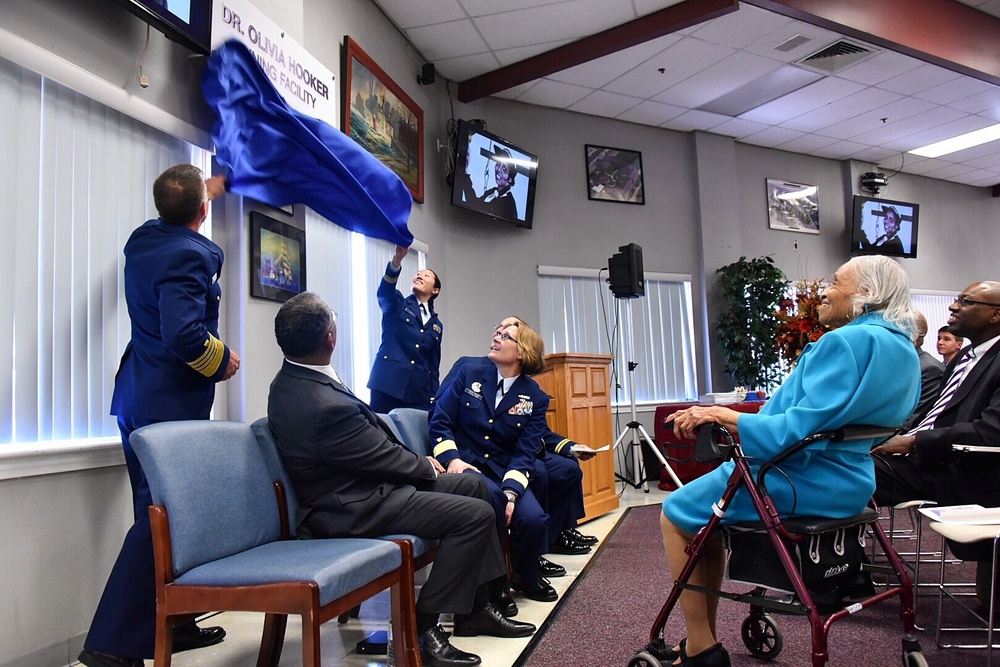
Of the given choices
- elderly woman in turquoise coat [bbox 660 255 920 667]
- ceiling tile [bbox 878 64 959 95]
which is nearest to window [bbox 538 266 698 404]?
ceiling tile [bbox 878 64 959 95]

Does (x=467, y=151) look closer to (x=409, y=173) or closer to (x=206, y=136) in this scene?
(x=409, y=173)

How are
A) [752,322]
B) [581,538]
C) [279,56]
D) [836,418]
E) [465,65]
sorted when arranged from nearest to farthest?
[836,418] → [279,56] → [581,538] → [465,65] → [752,322]

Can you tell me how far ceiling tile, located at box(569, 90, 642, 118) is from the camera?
23.2 feet

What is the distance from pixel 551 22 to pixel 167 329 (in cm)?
435

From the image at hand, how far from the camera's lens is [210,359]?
236cm

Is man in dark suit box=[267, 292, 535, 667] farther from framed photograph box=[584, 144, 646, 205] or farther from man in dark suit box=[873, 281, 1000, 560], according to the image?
framed photograph box=[584, 144, 646, 205]

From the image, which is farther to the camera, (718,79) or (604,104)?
(604,104)

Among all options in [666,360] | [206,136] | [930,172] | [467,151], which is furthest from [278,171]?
[930,172]

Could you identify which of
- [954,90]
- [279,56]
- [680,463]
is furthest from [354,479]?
[954,90]

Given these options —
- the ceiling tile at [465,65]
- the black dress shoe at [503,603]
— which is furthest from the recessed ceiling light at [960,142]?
the black dress shoe at [503,603]

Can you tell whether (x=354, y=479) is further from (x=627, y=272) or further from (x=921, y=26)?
(x=921, y=26)

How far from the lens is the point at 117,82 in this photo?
2576 millimetres

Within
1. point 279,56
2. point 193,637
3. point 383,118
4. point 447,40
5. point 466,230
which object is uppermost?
point 447,40

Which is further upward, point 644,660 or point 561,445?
point 561,445
